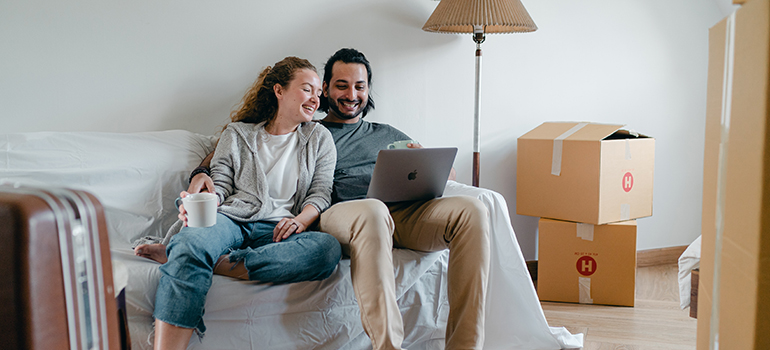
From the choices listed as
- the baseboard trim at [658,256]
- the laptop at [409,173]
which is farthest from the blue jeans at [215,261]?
the baseboard trim at [658,256]

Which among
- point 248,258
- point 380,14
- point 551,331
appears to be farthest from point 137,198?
point 551,331

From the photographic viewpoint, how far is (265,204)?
158 centimetres

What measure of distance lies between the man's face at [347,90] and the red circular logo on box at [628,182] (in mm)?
1062

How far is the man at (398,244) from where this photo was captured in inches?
51.0

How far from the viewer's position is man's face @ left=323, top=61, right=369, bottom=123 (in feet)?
6.39

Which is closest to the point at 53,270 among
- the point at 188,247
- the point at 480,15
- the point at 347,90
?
→ the point at 188,247

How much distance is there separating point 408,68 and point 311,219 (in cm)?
97

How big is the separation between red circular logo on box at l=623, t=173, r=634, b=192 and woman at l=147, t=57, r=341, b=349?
116 cm

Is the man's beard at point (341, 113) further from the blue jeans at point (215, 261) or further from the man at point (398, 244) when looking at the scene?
the blue jeans at point (215, 261)

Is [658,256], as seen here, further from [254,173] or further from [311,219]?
[254,173]

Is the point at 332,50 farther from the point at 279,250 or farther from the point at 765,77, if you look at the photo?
the point at 765,77

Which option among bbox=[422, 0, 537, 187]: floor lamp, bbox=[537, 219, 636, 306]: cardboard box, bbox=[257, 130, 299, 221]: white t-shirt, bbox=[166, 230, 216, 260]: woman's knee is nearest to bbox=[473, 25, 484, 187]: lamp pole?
bbox=[422, 0, 537, 187]: floor lamp

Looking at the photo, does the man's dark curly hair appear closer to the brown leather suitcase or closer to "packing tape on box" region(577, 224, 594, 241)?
"packing tape on box" region(577, 224, 594, 241)

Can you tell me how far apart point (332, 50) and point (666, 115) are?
1.70m
